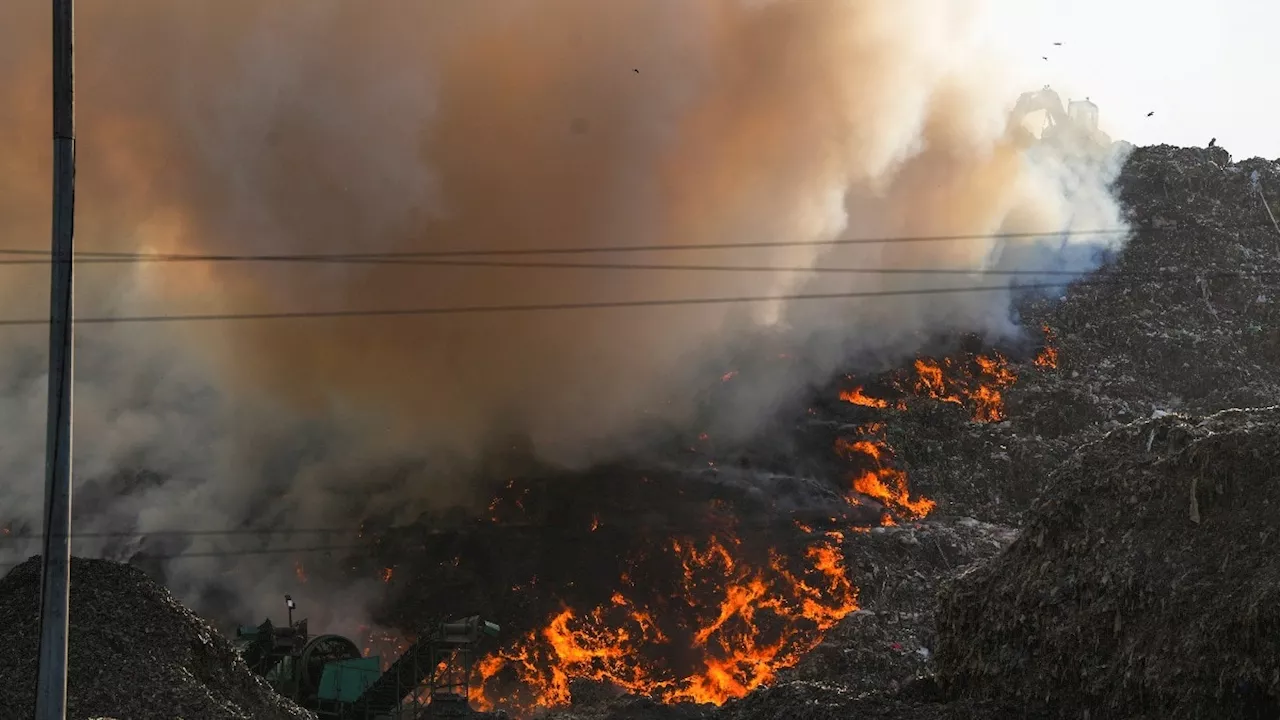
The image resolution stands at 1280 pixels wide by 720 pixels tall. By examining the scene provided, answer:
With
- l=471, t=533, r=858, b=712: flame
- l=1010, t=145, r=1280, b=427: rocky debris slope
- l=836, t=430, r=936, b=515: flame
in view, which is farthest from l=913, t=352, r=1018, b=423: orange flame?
l=471, t=533, r=858, b=712: flame

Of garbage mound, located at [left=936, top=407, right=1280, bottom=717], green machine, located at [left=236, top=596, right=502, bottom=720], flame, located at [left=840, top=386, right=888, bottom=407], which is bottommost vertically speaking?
garbage mound, located at [left=936, top=407, right=1280, bottom=717]

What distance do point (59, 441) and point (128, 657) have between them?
36.9 feet

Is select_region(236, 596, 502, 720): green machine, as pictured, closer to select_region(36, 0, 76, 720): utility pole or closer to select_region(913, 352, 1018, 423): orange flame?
select_region(36, 0, 76, 720): utility pole

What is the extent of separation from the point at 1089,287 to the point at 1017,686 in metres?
33.4

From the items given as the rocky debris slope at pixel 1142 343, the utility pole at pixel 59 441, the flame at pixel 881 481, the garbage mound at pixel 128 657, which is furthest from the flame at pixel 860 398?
the utility pole at pixel 59 441

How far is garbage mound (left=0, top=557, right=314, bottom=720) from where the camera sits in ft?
64.0

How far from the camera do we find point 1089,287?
50.2m

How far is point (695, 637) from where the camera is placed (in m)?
34.2

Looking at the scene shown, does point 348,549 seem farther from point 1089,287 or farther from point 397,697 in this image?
point 1089,287

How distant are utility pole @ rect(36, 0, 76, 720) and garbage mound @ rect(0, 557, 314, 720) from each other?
8873 mm

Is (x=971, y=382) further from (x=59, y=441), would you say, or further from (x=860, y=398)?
(x=59, y=441)

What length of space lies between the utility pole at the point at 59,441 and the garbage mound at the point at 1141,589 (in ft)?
53.7

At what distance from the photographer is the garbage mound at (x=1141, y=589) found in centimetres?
1805

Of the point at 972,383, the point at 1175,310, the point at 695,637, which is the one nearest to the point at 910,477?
the point at 972,383
